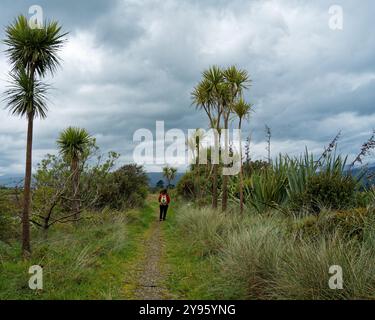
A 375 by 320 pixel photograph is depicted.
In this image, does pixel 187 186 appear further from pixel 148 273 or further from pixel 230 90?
pixel 148 273

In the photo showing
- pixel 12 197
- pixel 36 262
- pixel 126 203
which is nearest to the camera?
pixel 36 262

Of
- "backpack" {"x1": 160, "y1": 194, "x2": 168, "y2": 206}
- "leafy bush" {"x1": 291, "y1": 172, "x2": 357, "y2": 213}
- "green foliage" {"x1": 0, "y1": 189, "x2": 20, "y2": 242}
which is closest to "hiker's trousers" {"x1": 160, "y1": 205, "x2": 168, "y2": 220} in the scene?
"backpack" {"x1": 160, "y1": 194, "x2": 168, "y2": 206}

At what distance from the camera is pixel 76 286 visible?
6.30 m

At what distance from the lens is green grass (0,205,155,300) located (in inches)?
237

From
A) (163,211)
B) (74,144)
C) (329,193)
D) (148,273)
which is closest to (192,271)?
(148,273)

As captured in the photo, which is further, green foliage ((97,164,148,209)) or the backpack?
green foliage ((97,164,148,209))

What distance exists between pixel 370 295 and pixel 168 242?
27.6 feet

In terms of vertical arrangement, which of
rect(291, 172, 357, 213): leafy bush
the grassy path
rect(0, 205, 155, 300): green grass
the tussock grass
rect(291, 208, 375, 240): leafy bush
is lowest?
the grassy path

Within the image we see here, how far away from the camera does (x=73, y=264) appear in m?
7.27

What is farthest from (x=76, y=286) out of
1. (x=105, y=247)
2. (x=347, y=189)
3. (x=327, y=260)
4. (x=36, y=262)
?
(x=347, y=189)

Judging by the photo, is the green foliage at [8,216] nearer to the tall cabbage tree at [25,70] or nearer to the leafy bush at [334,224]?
the tall cabbage tree at [25,70]

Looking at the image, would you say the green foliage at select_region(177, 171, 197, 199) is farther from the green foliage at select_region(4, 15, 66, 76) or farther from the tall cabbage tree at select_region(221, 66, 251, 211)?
the green foliage at select_region(4, 15, 66, 76)
